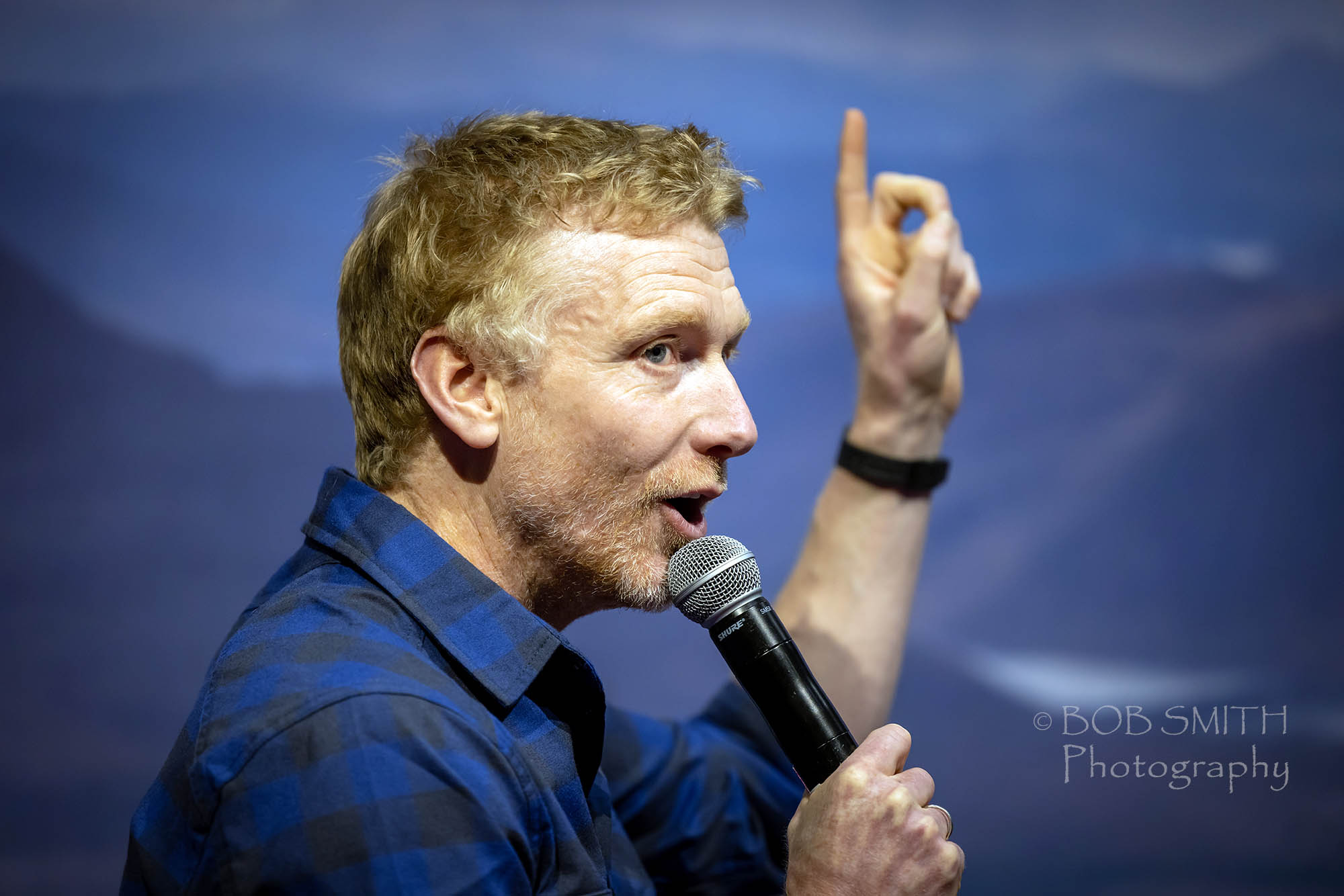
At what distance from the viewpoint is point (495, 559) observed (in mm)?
1294

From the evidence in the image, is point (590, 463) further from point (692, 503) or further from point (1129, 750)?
point (1129, 750)

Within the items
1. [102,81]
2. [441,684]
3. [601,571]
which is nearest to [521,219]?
[601,571]

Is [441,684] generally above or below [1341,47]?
below

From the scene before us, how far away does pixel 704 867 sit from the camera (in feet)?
5.91

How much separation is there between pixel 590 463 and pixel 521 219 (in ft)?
0.97

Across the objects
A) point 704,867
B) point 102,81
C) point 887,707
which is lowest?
point 704,867

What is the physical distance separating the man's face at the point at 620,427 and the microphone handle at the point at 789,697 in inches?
7.1

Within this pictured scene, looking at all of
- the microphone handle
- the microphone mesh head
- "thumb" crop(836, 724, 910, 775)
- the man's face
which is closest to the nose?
the man's face

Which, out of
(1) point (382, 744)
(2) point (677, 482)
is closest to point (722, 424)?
(2) point (677, 482)

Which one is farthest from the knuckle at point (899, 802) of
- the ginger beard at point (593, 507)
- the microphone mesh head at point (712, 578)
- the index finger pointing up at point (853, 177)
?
the index finger pointing up at point (853, 177)

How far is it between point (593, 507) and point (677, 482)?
0.10 meters

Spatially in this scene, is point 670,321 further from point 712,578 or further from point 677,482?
point 712,578

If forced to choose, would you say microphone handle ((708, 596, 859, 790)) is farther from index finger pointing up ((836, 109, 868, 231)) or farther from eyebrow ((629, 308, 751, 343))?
index finger pointing up ((836, 109, 868, 231))

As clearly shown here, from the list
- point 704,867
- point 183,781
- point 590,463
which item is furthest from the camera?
point 704,867
